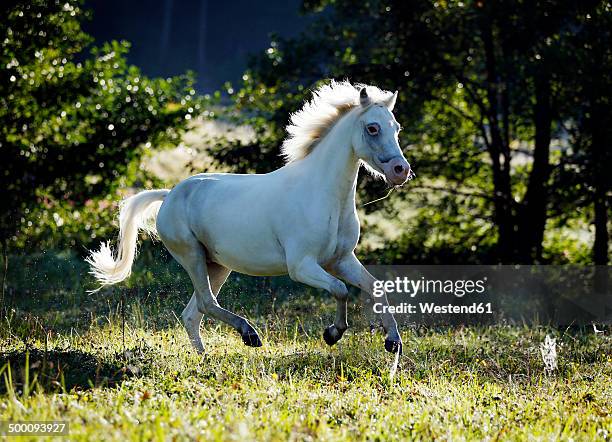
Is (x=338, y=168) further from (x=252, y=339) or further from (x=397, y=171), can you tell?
(x=252, y=339)

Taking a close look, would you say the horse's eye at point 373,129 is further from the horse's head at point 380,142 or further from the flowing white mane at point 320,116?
the flowing white mane at point 320,116

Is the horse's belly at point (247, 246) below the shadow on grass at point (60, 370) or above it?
above

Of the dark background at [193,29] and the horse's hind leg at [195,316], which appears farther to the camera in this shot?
the dark background at [193,29]

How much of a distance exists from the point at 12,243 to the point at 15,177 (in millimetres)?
1292

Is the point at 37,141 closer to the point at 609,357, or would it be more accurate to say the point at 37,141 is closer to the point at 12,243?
the point at 12,243

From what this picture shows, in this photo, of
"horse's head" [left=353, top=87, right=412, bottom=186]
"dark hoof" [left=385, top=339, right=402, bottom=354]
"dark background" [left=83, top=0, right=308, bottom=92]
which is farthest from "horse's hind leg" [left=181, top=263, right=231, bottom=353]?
"dark background" [left=83, top=0, right=308, bottom=92]

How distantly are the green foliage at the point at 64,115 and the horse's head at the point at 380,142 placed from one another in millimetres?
8186

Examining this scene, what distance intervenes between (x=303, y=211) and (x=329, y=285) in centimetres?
66

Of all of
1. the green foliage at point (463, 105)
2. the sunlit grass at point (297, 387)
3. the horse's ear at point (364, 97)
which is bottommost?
the sunlit grass at point (297, 387)

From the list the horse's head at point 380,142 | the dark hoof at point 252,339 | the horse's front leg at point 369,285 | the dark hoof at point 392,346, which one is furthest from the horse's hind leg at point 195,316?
the horse's head at point 380,142

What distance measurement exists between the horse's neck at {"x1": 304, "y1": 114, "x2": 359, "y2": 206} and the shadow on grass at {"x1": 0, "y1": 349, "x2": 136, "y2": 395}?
2034 mm

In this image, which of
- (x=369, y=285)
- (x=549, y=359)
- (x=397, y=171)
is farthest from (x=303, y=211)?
(x=549, y=359)

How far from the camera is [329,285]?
680 centimetres

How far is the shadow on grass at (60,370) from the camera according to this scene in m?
5.98
